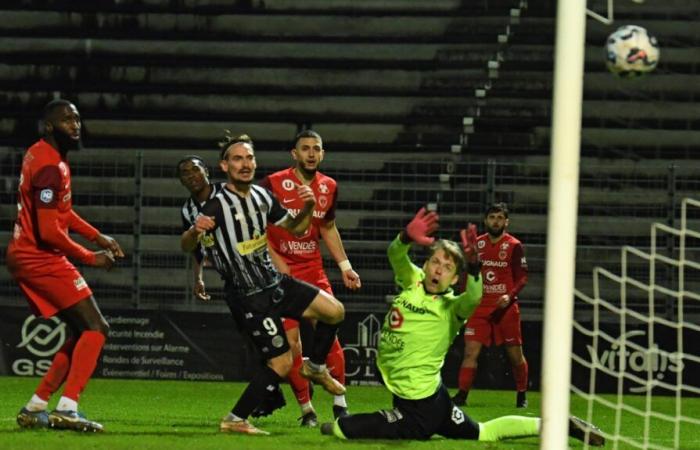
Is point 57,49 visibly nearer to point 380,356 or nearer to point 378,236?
point 378,236

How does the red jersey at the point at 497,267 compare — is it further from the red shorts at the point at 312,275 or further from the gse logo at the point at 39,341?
the gse logo at the point at 39,341

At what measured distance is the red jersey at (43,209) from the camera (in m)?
7.76

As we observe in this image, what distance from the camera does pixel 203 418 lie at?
9.73 meters

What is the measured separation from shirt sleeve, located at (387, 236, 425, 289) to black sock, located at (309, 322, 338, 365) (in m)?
0.87

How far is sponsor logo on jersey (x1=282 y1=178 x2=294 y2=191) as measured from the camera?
9.48 m

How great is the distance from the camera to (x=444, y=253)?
741cm

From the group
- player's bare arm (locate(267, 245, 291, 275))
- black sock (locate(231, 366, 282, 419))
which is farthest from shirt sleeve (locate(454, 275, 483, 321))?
player's bare arm (locate(267, 245, 291, 275))

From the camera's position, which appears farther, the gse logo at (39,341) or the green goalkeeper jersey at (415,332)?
the gse logo at (39,341)

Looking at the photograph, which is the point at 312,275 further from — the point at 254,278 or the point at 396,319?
the point at 396,319

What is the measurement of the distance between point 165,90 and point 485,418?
342 inches

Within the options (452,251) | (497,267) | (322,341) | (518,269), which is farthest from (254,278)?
(497,267)

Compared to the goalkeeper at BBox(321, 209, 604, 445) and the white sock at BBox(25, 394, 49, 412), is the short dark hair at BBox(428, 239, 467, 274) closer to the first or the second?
the goalkeeper at BBox(321, 209, 604, 445)

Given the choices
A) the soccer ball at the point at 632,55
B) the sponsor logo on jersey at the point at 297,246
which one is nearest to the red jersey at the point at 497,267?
the sponsor logo on jersey at the point at 297,246

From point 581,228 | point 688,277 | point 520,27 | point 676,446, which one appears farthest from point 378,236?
point 676,446
